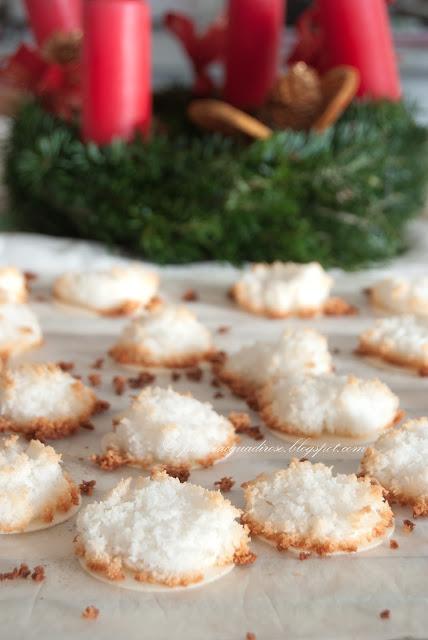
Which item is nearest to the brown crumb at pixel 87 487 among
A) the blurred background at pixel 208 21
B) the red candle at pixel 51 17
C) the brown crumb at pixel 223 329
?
the brown crumb at pixel 223 329

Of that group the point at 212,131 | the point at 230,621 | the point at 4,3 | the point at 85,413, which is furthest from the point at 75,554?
the point at 4,3

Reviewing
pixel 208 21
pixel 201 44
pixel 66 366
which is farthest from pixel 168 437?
pixel 208 21

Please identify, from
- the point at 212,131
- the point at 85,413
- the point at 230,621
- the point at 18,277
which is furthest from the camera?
the point at 212,131

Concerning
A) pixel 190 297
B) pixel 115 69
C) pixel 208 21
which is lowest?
pixel 190 297

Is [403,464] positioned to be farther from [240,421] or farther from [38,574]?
[38,574]

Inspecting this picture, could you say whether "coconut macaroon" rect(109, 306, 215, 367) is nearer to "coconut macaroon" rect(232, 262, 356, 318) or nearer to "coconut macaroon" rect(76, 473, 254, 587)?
"coconut macaroon" rect(232, 262, 356, 318)

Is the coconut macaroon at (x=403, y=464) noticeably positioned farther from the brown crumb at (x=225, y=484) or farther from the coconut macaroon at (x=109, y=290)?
the coconut macaroon at (x=109, y=290)

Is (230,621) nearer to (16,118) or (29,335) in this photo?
(29,335)
